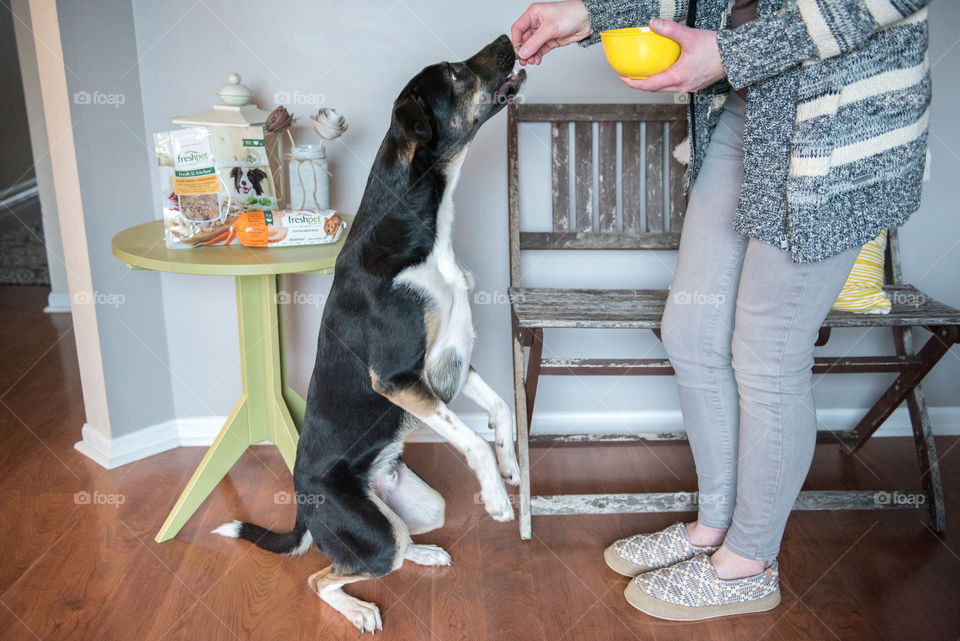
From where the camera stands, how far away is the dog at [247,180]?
190 cm

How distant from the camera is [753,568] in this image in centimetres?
160

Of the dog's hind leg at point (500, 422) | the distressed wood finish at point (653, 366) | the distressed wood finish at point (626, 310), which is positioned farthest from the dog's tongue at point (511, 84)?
the distressed wood finish at point (653, 366)

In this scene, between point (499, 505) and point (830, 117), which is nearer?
point (830, 117)

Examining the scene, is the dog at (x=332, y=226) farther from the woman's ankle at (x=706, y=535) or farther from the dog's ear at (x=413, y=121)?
the woman's ankle at (x=706, y=535)

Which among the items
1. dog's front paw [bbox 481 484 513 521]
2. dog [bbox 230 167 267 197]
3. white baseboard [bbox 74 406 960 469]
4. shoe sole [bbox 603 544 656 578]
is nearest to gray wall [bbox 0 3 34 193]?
white baseboard [bbox 74 406 960 469]

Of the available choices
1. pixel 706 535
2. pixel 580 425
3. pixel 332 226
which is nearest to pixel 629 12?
pixel 332 226

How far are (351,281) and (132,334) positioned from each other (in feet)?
3.52

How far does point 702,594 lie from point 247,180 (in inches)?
58.3

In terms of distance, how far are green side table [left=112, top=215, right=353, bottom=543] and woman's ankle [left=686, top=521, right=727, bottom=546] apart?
1058 millimetres

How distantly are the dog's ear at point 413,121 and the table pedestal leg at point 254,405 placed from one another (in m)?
0.70

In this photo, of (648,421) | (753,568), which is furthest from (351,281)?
(648,421)

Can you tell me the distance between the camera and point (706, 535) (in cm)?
169

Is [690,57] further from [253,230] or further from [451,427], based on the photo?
[253,230]

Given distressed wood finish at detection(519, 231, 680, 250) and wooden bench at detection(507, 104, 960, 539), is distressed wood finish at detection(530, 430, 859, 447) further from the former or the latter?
distressed wood finish at detection(519, 231, 680, 250)
